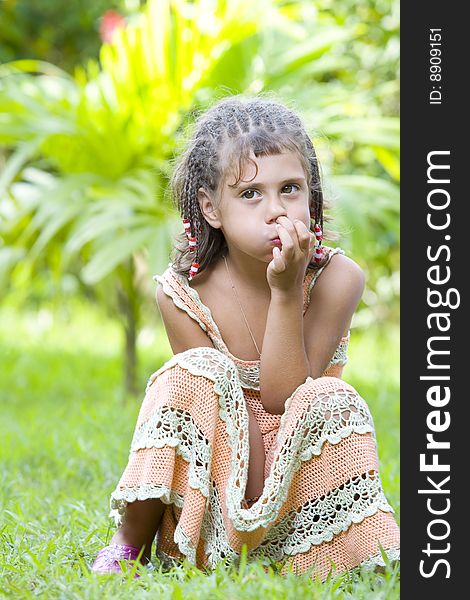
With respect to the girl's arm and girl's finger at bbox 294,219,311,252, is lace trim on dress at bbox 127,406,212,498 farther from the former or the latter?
girl's finger at bbox 294,219,311,252

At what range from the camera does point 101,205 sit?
4238 mm

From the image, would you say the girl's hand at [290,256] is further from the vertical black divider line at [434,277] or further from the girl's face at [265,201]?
the vertical black divider line at [434,277]

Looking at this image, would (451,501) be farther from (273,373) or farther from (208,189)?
(208,189)

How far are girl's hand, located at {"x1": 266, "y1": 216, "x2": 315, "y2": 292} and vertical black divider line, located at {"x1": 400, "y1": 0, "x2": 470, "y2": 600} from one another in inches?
13.8

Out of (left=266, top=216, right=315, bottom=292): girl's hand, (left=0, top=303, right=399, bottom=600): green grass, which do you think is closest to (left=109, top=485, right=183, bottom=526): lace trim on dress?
(left=0, top=303, right=399, bottom=600): green grass

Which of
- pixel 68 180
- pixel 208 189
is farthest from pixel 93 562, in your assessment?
pixel 68 180

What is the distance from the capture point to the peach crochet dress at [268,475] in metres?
1.99

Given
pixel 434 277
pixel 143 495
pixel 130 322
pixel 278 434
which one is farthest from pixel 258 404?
pixel 130 322

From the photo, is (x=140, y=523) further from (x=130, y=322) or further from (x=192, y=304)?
(x=130, y=322)

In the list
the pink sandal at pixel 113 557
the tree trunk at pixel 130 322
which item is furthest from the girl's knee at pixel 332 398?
the tree trunk at pixel 130 322

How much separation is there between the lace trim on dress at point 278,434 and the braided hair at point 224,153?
1.13 ft

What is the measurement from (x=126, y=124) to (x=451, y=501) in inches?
125

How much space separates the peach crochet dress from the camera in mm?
1989

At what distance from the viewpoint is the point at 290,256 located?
2031 mm
